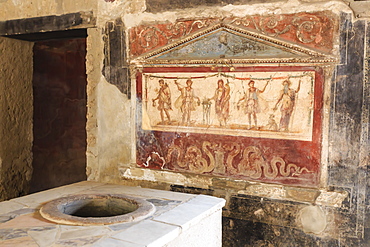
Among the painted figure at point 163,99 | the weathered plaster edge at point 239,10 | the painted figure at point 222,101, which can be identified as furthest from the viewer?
the painted figure at point 163,99

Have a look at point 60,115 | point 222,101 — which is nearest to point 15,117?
point 60,115

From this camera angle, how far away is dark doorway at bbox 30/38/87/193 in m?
5.25

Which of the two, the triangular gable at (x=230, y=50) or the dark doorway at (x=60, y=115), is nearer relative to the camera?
the triangular gable at (x=230, y=50)

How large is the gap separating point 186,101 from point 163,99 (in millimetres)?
243

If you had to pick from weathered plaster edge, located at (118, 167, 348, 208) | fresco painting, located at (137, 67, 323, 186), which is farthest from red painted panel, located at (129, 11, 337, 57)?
weathered plaster edge, located at (118, 167, 348, 208)

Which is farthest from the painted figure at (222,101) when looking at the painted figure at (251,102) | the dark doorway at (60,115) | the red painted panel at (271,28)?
the dark doorway at (60,115)

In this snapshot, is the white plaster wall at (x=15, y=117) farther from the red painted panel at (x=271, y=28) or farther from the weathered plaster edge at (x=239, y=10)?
the red painted panel at (x=271, y=28)

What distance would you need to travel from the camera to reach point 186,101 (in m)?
3.63

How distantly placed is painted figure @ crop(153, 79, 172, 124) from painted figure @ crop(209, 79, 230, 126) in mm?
465

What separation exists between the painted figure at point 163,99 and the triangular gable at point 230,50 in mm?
229

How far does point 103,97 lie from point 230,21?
154 centimetres

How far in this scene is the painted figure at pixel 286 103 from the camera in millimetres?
3184

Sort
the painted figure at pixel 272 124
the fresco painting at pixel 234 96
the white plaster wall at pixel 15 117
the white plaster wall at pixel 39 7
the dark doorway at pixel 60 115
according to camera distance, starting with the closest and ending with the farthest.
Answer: the fresco painting at pixel 234 96, the painted figure at pixel 272 124, the white plaster wall at pixel 39 7, the white plaster wall at pixel 15 117, the dark doorway at pixel 60 115

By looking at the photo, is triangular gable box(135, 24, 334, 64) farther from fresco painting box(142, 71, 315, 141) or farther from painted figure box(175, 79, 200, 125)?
painted figure box(175, 79, 200, 125)
